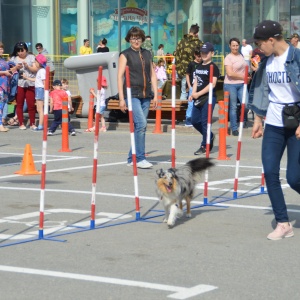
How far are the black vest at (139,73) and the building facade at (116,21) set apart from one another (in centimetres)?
2359

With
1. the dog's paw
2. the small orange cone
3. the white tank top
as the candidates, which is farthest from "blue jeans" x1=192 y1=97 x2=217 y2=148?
the white tank top

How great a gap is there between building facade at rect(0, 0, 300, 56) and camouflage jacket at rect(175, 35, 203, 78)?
16227 mm

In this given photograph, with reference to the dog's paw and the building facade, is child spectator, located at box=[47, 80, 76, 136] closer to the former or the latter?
the dog's paw

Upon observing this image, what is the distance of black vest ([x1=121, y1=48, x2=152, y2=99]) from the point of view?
13117mm

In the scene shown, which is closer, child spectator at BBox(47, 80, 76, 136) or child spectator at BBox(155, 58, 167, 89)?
child spectator at BBox(47, 80, 76, 136)

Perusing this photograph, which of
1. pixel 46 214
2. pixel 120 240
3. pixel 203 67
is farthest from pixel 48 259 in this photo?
pixel 203 67

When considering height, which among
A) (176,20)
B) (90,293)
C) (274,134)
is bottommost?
(90,293)

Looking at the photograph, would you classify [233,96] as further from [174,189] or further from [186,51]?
[174,189]

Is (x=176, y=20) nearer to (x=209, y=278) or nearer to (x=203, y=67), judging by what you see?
(x=203, y=67)

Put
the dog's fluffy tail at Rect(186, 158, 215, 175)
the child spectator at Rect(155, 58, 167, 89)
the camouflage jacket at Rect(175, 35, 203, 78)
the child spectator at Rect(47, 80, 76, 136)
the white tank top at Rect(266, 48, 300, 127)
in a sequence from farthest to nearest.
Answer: the child spectator at Rect(155, 58, 167, 89) < the camouflage jacket at Rect(175, 35, 203, 78) < the child spectator at Rect(47, 80, 76, 136) < the dog's fluffy tail at Rect(186, 158, 215, 175) < the white tank top at Rect(266, 48, 300, 127)

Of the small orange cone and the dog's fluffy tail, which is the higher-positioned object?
the dog's fluffy tail

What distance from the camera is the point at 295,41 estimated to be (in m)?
20.4

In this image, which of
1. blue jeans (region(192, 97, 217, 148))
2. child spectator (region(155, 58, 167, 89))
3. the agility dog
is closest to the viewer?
the agility dog

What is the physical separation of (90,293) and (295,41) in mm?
14947
